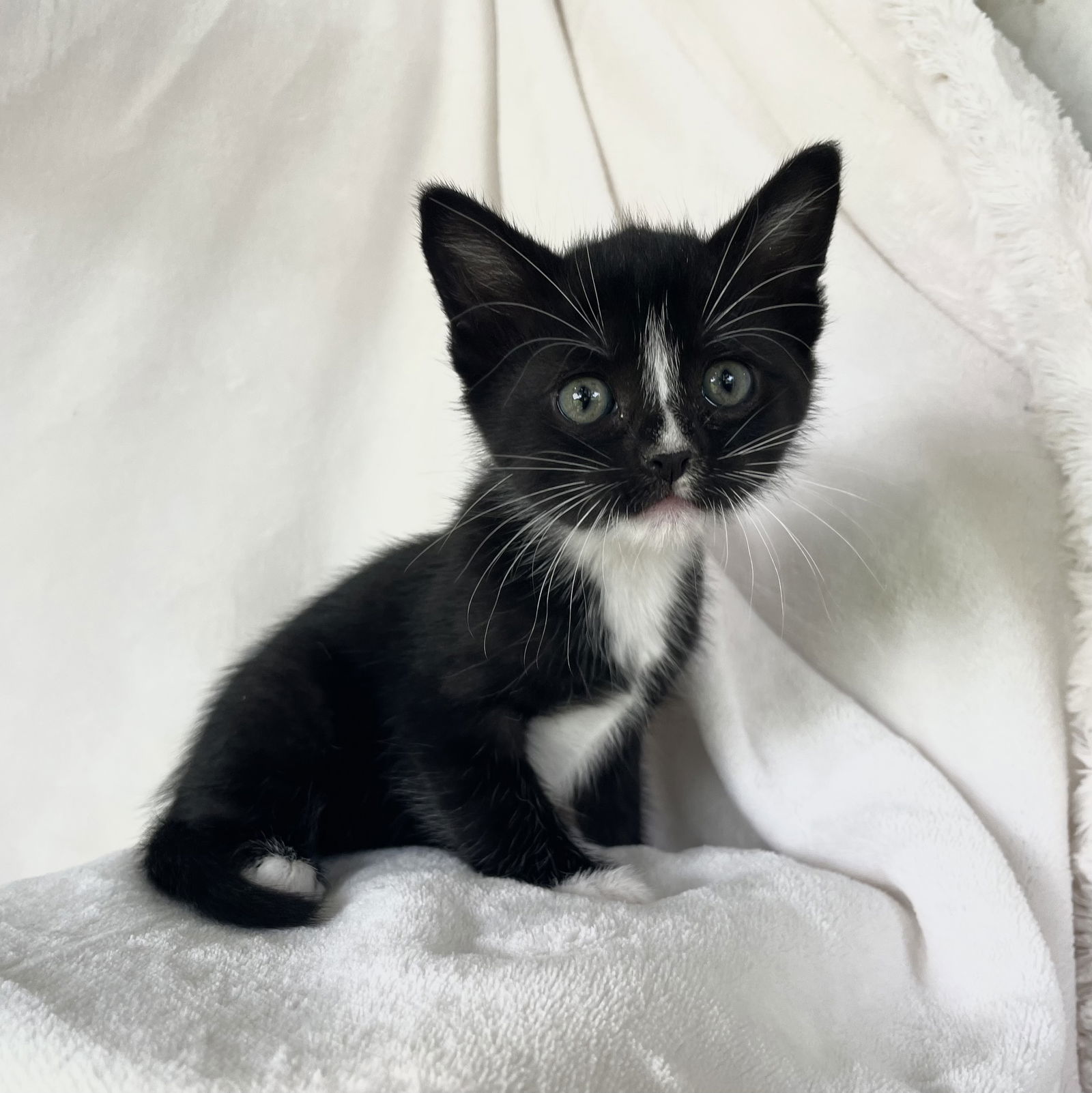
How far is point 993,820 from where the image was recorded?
1.19 meters

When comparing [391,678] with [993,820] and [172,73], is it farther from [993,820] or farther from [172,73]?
[172,73]

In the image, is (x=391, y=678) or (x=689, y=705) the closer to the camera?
(x=391, y=678)

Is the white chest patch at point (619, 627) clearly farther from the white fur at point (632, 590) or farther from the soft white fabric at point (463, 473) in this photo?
the soft white fabric at point (463, 473)

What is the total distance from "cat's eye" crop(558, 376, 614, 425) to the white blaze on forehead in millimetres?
46

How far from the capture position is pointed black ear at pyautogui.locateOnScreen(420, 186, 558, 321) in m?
1.07

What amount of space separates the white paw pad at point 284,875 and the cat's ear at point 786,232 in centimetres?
79

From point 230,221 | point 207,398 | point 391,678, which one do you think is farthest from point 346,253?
point 391,678

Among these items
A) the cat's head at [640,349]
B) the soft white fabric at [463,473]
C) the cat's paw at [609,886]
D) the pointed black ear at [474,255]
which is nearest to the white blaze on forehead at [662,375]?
the cat's head at [640,349]

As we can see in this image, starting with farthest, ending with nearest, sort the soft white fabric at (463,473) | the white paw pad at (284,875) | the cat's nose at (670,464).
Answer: the white paw pad at (284,875)
the cat's nose at (670,464)
the soft white fabric at (463,473)

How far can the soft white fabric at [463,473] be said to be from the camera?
89 cm

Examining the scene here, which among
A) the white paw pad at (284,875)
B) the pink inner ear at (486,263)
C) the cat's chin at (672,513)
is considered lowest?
the white paw pad at (284,875)

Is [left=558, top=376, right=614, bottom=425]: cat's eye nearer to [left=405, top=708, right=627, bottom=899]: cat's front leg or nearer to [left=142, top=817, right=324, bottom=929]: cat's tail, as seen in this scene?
[left=405, top=708, right=627, bottom=899]: cat's front leg

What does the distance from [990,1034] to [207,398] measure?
1397 millimetres

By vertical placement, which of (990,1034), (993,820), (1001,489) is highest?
(1001,489)
